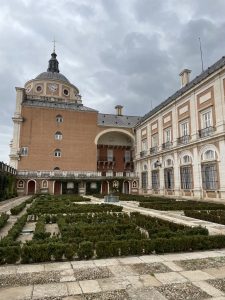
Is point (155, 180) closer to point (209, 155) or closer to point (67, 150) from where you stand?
point (209, 155)

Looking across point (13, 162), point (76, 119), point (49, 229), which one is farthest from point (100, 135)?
point (49, 229)

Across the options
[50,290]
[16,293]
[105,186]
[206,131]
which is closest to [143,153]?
[105,186]

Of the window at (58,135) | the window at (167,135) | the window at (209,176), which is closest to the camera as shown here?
the window at (209,176)

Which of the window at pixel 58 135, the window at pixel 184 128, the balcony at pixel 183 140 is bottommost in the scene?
the balcony at pixel 183 140

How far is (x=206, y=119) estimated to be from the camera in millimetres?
25688

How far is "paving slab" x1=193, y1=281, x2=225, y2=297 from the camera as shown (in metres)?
4.28

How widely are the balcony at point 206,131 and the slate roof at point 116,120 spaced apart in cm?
2200

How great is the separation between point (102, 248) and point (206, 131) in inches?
843

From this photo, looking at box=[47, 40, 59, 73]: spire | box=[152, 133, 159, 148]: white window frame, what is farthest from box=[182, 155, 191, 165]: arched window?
box=[47, 40, 59, 73]: spire

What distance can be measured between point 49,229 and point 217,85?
20899 mm

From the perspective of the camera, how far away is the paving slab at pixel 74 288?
14.3 ft

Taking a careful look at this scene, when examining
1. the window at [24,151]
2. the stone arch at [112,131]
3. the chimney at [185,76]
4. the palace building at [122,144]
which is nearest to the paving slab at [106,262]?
the palace building at [122,144]

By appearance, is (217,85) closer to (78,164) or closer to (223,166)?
(223,166)

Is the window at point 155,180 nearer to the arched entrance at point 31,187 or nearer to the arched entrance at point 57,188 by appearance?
the arched entrance at point 57,188
